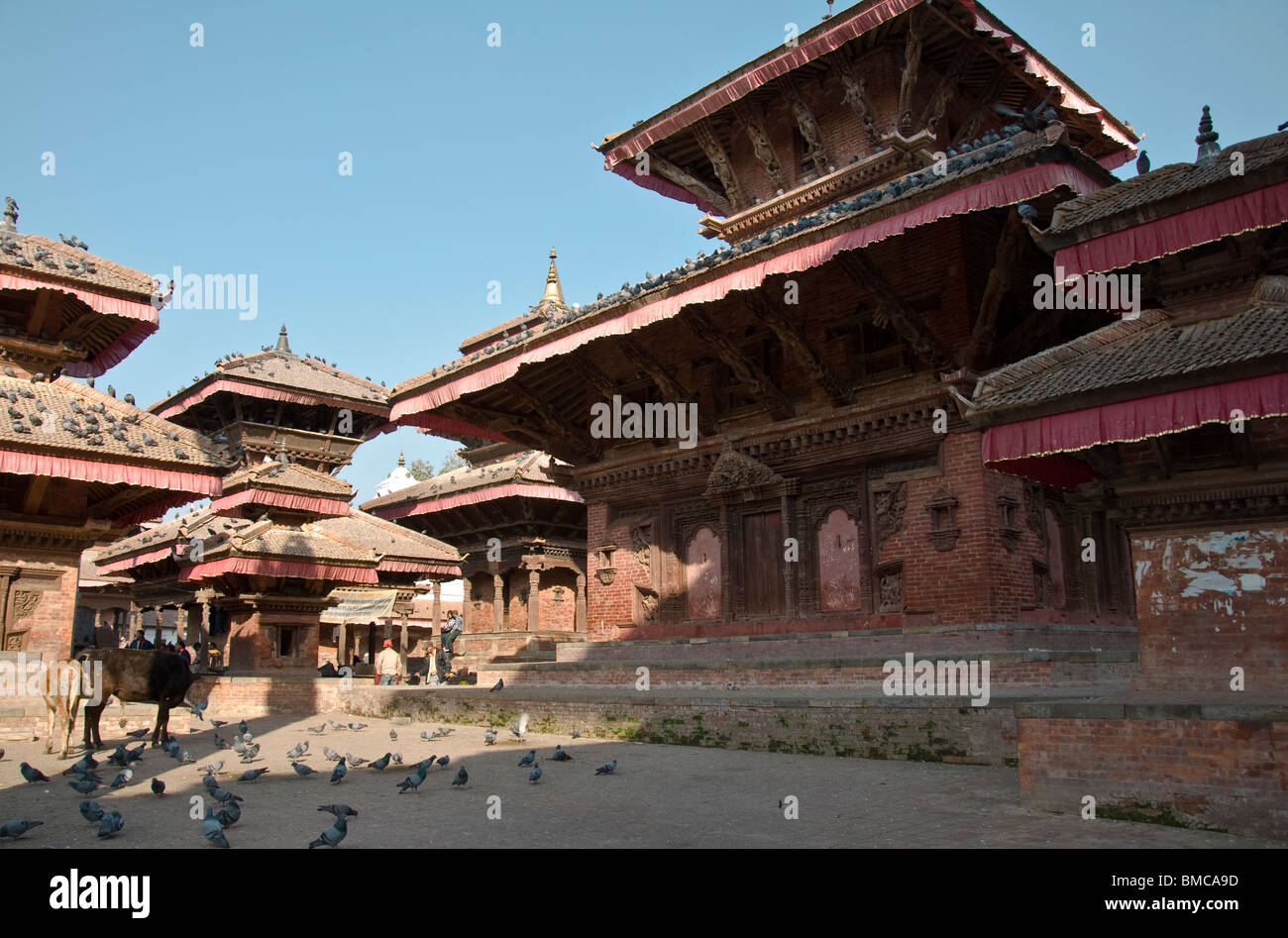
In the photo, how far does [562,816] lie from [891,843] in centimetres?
280

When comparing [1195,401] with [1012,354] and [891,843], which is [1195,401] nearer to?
[891,843]

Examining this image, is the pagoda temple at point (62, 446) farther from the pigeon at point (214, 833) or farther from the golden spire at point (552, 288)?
the golden spire at point (552, 288)

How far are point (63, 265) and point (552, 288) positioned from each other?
24624mm

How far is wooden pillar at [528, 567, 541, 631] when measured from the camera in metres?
31.6

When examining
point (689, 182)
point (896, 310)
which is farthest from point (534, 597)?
point (896, 310)

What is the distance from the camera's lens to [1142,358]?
8211 millimetres

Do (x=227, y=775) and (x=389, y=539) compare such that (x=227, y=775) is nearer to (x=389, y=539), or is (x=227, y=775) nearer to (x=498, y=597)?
(x=389, y=539)

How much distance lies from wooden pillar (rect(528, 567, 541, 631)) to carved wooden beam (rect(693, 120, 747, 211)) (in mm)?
15641

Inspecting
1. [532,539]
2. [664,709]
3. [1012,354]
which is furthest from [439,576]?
[1012,354]

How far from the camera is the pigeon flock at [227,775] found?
669 cm

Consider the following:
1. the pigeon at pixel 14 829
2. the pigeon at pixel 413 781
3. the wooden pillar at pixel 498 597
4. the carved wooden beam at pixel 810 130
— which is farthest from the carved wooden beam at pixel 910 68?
the wooden pillar at pixel 498 597

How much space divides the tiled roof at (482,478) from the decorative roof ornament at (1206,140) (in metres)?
20.8

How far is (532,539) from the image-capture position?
31.8m

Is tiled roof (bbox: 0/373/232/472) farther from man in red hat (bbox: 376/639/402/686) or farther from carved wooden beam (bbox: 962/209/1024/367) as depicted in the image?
carved wooden beam (bbox: 962/209/1024/367)
